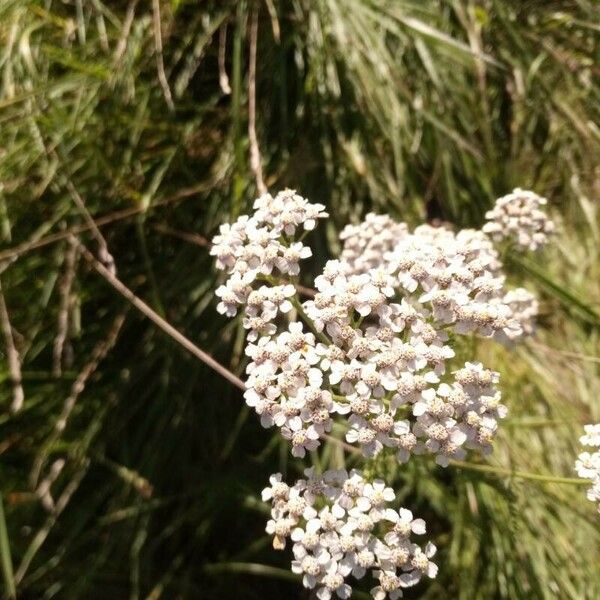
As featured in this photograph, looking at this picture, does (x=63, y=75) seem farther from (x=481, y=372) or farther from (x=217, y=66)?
(x=481, y=372)

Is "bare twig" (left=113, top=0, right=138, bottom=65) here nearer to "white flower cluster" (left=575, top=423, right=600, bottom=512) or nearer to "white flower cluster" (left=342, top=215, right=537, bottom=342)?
"white flower cluster" (left=342, top=215, right=537, bottom=342)

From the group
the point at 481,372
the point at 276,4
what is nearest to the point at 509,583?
the point at 481,372

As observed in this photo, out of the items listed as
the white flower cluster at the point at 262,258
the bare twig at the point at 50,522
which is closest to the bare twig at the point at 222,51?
the white flower cluster at the point at 262,258

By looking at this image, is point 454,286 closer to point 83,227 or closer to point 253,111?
point 253,111

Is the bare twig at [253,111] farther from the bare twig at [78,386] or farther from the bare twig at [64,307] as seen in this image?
the bare twig at [64,307]

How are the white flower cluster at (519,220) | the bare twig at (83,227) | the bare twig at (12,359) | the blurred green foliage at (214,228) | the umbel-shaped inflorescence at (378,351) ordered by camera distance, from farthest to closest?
the blurred green foliage at (214,228), the bare twig at (83,227), the bare twig at (12,359), the white flower cluster at (519,220), the umbel-shaped inflorescence at (378,351)

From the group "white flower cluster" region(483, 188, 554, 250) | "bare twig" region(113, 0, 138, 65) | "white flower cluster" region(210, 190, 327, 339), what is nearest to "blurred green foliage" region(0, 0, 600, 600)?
"bare twig" region(113, 0, 138, 65)

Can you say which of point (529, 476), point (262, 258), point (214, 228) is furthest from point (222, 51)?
point (529, 476)
